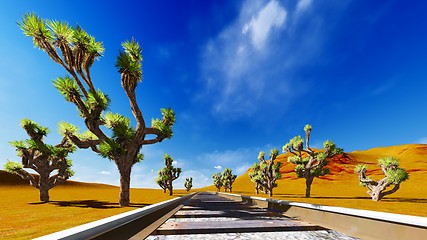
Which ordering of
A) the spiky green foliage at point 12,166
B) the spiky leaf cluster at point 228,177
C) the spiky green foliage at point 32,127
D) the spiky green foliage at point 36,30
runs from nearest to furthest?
the spiky green foliage at point 36,30 → the spiky green foliage at point 32,127 → the spiky green foliage at point 12,166 → the spiky leaf cluster at point 228,177

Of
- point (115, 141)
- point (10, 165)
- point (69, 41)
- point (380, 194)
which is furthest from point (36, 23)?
point (380, 194)

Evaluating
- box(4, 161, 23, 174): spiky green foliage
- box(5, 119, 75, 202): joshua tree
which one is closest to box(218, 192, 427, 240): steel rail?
box(5, 119, 75, 202): joshua tree

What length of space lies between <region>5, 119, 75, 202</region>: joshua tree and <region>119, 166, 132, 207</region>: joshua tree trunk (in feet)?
38.2

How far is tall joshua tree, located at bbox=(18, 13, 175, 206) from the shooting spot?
611 inches

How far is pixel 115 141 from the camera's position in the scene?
18.1m

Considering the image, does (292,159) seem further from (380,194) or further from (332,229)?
(332,229)

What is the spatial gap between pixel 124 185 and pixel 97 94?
6533mm

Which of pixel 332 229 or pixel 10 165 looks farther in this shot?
pixel 10 165

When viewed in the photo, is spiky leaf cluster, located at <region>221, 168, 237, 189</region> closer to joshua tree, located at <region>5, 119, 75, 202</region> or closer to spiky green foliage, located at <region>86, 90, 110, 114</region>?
joshua tree, located at <region>5, 119, 75, 202</region>

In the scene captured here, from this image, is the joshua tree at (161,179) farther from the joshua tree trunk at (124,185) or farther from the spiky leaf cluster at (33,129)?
the joshua tree trunk at (124,185)

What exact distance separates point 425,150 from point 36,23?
19622 cm

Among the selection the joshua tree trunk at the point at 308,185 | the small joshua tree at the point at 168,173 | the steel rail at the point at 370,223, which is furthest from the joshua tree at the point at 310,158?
the steel rail at the point at 370,223

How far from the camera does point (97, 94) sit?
17453mm

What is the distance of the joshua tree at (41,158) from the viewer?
83.4 ft
